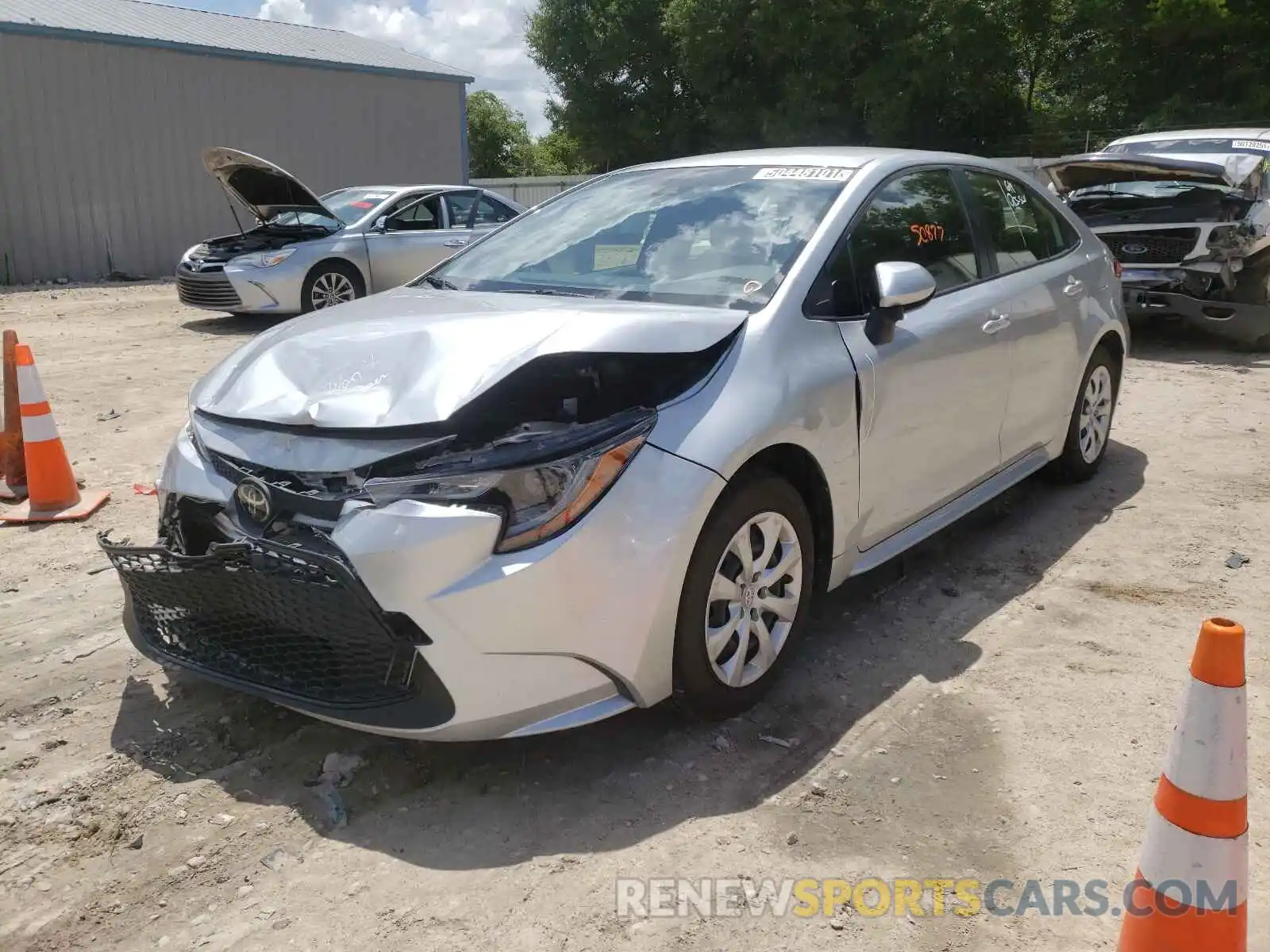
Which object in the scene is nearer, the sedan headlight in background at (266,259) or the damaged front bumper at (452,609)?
the damaged front bumper at (452,609)

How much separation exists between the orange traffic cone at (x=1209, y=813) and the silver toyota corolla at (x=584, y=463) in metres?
1.24

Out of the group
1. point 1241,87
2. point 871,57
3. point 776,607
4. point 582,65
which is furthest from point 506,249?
point 582,65

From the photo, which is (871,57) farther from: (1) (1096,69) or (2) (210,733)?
(2) (210,733)

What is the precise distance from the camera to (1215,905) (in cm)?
192

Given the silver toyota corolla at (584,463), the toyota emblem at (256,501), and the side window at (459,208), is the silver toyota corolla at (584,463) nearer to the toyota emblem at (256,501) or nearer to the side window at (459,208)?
the toyota emblem at (256,501)

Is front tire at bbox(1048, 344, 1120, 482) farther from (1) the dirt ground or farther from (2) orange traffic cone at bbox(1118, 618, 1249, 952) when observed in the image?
(2) orange traffic cone at bbox(1118, 618, 1249, 952)

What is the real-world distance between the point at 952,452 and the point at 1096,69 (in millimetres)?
26003

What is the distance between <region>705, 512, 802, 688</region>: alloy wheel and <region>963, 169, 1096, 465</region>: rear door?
161cm

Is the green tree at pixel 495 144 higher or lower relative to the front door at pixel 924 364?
higher

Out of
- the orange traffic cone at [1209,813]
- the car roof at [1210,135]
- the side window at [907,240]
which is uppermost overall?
the car roof at [1210,135]

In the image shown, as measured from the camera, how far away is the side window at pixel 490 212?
39.0 ft

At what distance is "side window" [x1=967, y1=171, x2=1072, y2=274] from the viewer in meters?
4.45

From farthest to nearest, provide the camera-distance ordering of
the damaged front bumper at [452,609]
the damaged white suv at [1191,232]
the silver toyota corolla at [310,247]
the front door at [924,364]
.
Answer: the silver toyota corolla at [310,247]
the damaged white suv at [1191,232]
the front door at [924,364]
the damaged front bumper at [452,609]

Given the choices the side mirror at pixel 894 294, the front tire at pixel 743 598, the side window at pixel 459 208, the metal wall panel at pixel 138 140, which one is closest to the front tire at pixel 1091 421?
the side mirror at pixel 894 294
